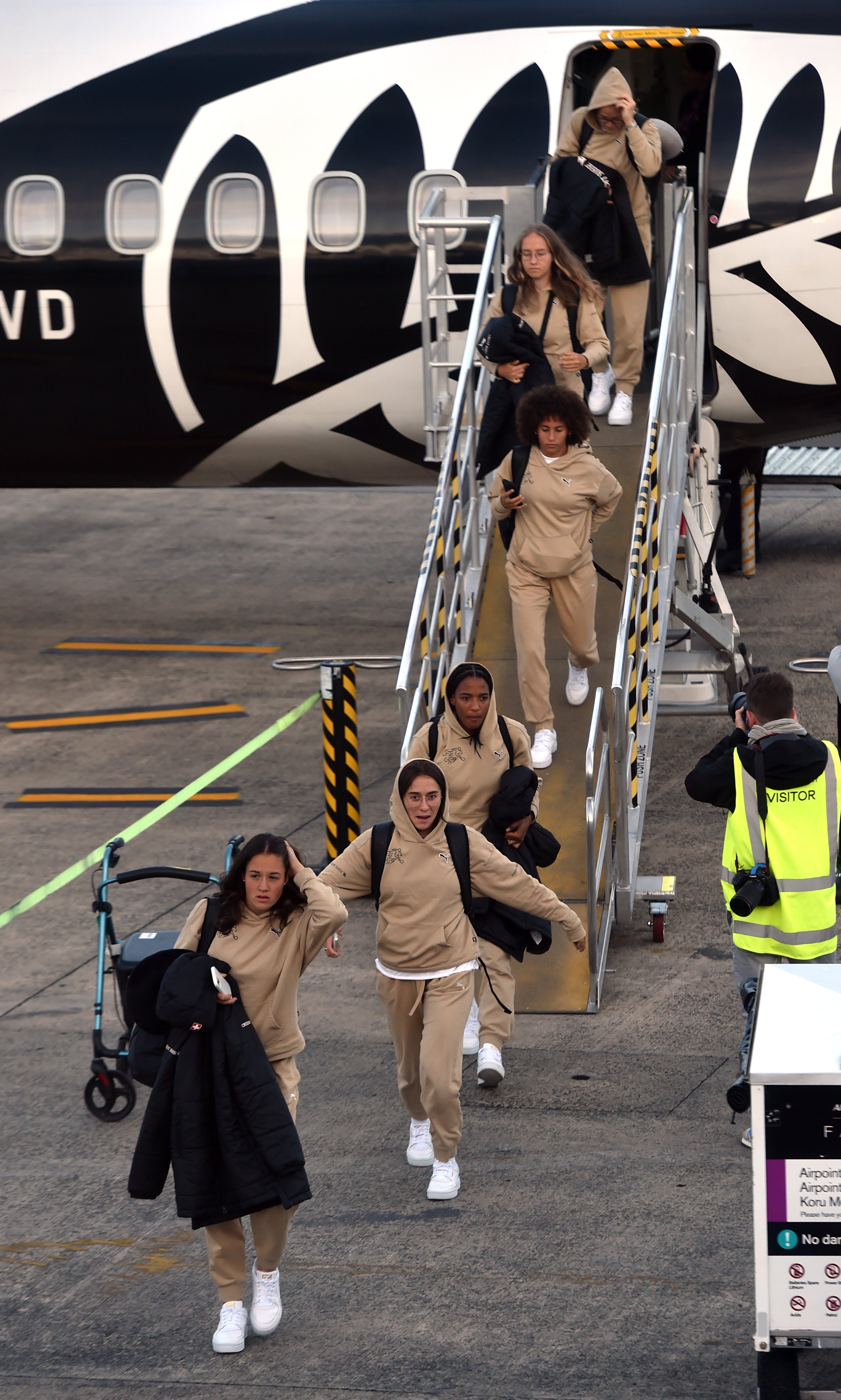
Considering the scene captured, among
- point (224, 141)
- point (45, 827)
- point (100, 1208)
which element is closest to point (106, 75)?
point (224, 141)

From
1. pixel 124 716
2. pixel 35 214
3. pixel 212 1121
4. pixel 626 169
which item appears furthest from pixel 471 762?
pixel 35 214

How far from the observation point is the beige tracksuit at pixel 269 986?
6.85m

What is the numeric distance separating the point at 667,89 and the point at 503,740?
8.52 meters

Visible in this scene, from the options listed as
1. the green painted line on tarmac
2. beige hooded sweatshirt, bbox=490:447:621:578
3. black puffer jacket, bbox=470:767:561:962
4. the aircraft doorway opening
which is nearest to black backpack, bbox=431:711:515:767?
black puffer jacket, bbox=470:767:561:962

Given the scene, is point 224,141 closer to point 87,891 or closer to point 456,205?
point 456,205

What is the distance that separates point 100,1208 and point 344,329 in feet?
29.9

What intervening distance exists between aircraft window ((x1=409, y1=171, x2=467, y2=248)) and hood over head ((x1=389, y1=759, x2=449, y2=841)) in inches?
313

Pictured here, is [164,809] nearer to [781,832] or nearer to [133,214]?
[133,214]

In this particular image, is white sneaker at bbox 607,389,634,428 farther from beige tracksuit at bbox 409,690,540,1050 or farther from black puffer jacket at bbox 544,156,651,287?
beige tracksuit at bbox 409,690,540,1050

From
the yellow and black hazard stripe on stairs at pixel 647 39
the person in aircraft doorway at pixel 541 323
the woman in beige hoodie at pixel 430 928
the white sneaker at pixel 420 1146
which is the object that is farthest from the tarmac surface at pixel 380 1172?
the yellow and black hazard stripe on stairs at pixel 647 39

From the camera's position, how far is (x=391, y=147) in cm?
1507

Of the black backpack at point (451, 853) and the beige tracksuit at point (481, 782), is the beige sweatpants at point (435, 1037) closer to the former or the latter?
the black backpack at point (451, 853)

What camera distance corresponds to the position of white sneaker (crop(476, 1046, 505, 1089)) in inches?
356

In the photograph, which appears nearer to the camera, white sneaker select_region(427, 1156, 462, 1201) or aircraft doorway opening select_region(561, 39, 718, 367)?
white sneaker select_region(427, 1156, 462, 1201)
